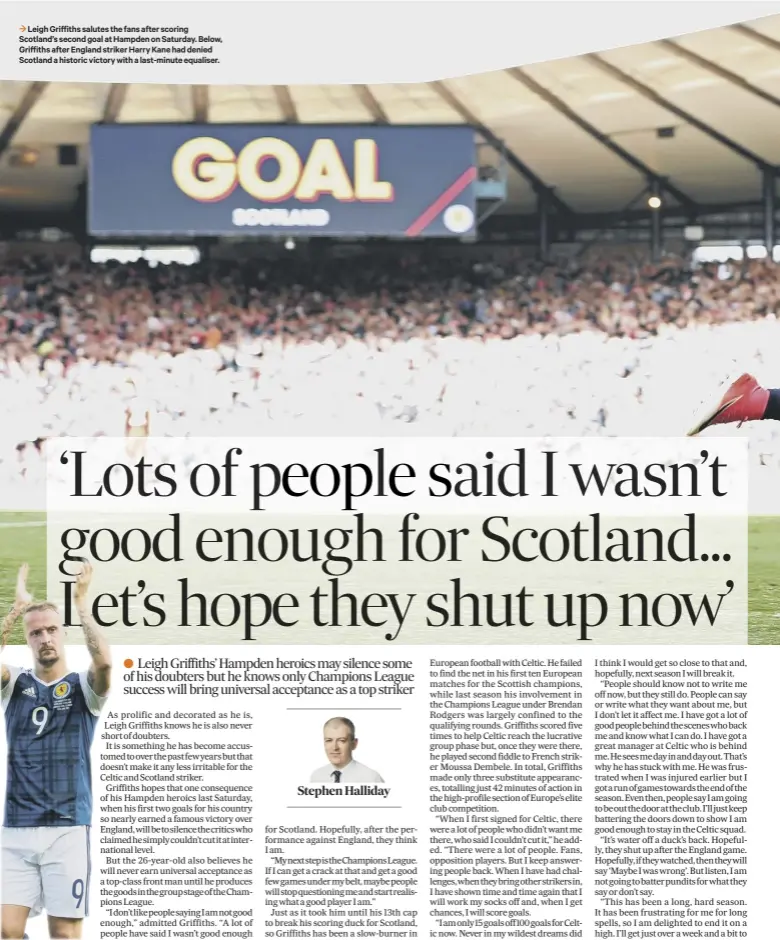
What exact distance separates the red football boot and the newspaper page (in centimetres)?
5

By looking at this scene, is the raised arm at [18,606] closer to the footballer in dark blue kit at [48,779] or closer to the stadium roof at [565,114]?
the footballer in dark blue kit at [48,779]

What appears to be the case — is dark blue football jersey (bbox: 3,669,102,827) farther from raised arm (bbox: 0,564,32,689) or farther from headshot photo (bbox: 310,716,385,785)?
headshot photo (bbox: 310,716,385,785)

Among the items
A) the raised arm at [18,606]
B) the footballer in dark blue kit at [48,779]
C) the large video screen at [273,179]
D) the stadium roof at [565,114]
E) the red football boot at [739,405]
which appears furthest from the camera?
the red football boot at [739,405]

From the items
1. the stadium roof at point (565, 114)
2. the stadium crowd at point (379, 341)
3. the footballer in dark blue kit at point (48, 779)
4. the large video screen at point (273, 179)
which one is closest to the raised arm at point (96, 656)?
the footballer in dark blue kit at point (48, 779)

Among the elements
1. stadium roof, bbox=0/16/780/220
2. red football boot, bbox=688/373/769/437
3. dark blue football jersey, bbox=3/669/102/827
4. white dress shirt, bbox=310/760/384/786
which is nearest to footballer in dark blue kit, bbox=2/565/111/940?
dark blue football jersey, bbox=3/669/102/827

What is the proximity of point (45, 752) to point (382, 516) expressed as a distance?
2.50 metres

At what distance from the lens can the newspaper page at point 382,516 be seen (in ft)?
21.4

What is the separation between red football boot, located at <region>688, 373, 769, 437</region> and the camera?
34.8 feet

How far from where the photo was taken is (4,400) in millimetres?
12094

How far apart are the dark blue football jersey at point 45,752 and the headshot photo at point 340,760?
4.36 feet

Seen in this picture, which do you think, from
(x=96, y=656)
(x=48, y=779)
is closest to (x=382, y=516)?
(x=96, y=656)

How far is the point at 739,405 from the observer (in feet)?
35.5

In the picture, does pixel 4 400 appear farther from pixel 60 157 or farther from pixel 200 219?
pixel 200 219

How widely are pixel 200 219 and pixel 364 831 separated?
5703 millimetres
